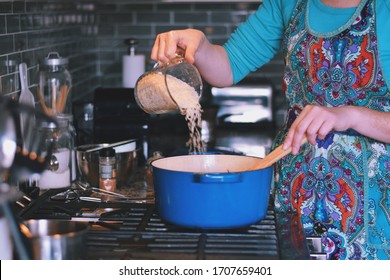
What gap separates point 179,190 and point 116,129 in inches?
44.1

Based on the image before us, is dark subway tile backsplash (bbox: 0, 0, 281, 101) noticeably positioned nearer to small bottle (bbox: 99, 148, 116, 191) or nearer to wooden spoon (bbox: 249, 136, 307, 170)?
small bottle (bbox: 99, 148, 116, 191)

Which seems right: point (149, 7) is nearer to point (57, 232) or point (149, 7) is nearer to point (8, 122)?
point (57, 232)

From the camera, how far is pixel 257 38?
2.28 m

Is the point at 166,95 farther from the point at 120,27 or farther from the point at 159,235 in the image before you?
the point at 120,27

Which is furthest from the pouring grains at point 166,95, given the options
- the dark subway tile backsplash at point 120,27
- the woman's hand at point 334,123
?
the dark subway tile backsplash at point 120,27

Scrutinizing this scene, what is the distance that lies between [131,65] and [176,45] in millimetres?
1531

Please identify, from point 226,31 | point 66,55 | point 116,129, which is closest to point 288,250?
point 116,129

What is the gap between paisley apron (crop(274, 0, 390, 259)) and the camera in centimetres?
195

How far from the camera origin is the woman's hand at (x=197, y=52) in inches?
74.8

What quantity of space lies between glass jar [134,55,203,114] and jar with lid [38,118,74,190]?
460 millimetres

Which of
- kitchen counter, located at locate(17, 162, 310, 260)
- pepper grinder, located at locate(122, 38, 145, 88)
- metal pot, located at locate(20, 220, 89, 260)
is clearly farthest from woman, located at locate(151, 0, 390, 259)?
pepper grinder, located at locate(122, 38, 145, 88)

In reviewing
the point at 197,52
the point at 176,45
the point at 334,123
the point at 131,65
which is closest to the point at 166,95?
the point at 176,45

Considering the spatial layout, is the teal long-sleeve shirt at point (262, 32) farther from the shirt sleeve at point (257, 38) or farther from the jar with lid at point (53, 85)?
the jar with lid at point (53, 85)

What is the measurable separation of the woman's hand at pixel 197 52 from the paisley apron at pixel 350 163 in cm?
33
